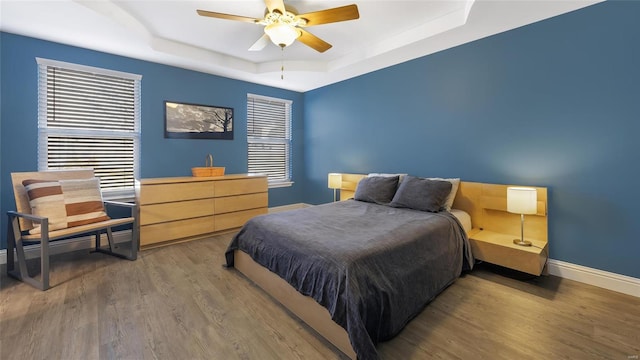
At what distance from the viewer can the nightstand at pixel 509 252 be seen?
2.21 metres

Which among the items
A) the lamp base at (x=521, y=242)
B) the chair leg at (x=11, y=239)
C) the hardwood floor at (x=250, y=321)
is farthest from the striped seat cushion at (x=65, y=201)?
the lamp base at (x=521, y=242)

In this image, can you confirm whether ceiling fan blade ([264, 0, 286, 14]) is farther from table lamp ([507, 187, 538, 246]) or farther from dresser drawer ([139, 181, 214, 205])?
table lamp ([507, 187, 538, 246])

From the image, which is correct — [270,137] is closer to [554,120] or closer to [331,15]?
[331,15]

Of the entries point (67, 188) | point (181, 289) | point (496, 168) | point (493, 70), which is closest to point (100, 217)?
point (67, 188)

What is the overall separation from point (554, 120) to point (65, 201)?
4826 mm

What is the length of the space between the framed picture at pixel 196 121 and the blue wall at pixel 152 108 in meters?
0.08

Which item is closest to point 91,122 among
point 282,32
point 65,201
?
point 65,201

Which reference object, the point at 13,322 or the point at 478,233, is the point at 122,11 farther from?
the point at 478,233

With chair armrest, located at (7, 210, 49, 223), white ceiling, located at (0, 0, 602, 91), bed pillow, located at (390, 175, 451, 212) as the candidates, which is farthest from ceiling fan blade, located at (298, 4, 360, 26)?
chair armrest, located at (7, 210, 49, 223)

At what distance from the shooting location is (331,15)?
217cm

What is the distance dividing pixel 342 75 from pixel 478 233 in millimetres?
2974

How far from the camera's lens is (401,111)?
368cm

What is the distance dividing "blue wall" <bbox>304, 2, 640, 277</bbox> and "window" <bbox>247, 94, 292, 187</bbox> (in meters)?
2.34

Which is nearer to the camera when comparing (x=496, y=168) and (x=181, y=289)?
(x=181, y=289)
